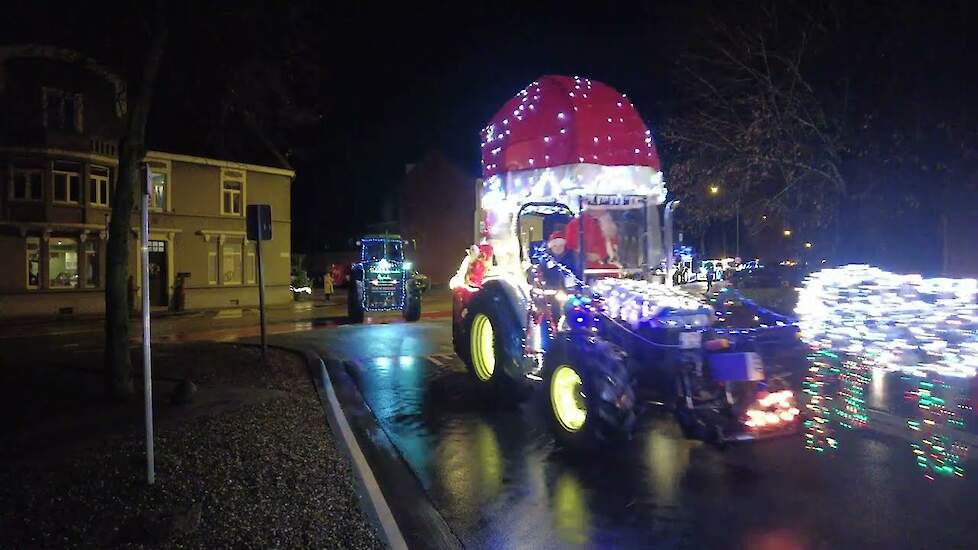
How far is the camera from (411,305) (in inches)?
904

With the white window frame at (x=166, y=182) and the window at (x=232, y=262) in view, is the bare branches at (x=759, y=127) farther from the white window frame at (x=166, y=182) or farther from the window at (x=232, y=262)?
the window at (x=232, y=262)

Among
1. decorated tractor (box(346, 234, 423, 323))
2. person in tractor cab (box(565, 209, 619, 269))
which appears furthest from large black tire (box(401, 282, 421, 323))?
person in tractor cab (box(565, 209, 619, 269))

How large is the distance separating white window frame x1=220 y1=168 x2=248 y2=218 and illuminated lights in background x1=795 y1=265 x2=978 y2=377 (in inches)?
1182

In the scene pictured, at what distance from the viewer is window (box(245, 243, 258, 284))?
117 feet

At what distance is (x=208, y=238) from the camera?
33562 mm

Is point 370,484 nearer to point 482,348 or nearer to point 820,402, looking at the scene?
point 482,348

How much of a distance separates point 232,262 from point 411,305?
50.6 ft

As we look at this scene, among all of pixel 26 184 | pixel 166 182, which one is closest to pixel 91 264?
pixel 26 184

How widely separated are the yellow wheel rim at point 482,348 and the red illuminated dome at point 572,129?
7.54 ft

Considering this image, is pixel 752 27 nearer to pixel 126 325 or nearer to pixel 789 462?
pixel 789 462

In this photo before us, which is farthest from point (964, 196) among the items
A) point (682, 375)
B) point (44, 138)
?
point (44, 138)

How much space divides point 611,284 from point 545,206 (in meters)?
1.46

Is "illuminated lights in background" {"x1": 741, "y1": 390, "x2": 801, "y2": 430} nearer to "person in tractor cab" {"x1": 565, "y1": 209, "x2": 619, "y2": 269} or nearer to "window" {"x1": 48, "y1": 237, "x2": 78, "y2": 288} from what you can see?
"person in tractor cab" {"x1": 565, "y1": 209, "x2": 619, "y2": 269}

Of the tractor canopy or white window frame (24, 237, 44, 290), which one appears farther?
white window frame (24, 237, 44, 290)
